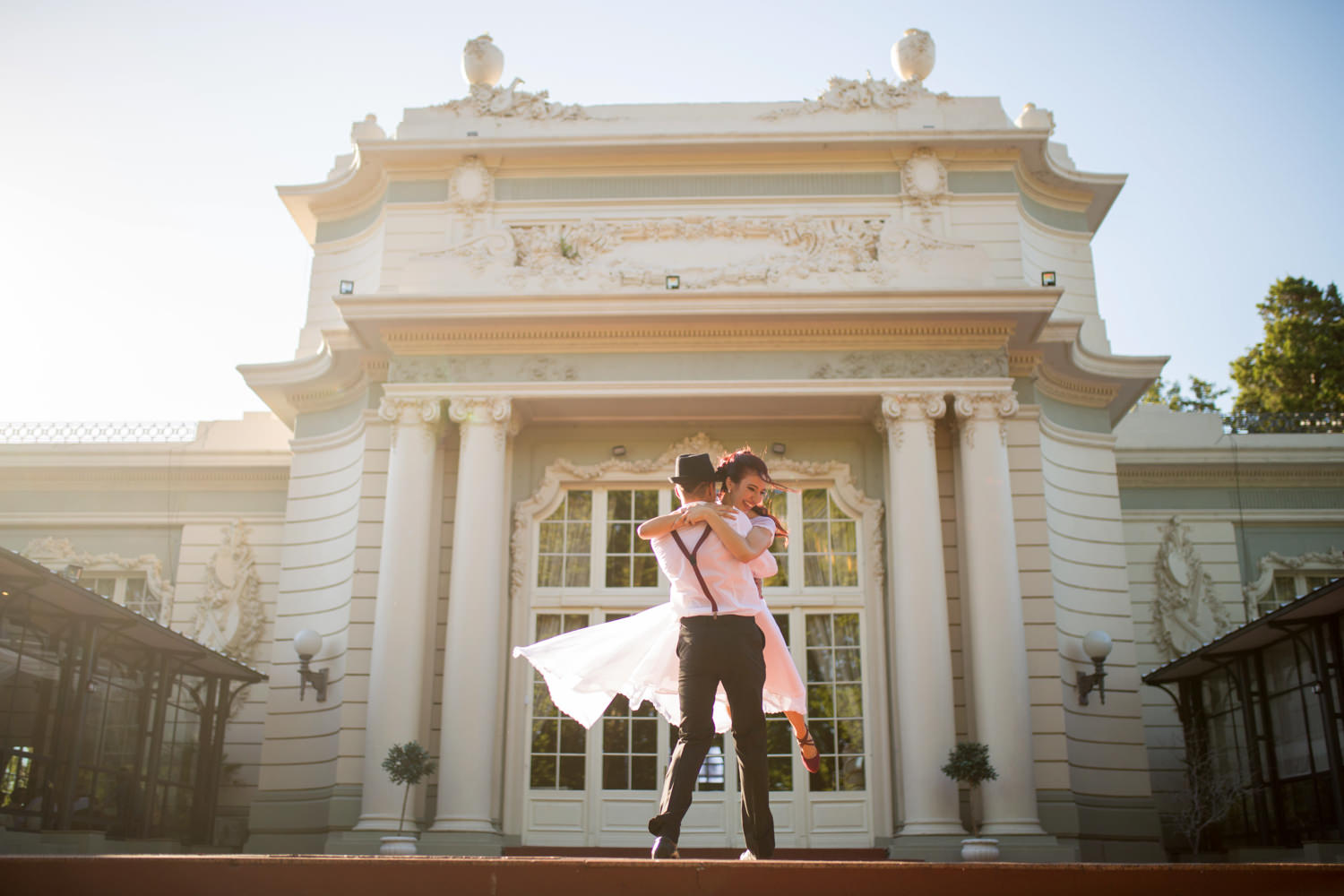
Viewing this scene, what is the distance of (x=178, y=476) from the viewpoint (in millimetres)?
20141

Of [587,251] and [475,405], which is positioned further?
[587,251]

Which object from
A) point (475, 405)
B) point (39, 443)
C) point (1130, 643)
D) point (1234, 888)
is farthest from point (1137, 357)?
point (39, 443)

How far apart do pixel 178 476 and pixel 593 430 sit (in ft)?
27.8

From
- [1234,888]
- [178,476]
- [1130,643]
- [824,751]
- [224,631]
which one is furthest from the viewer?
[178,476]

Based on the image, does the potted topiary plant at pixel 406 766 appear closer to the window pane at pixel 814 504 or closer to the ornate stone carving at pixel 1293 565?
the window pane at pixel 814 504

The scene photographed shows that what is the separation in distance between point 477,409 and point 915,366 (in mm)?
5227

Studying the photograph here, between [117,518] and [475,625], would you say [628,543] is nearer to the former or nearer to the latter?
[475,625]

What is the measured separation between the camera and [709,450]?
15.3 m

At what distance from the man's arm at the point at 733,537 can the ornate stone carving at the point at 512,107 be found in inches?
475

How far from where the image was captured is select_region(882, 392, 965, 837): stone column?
517 inches

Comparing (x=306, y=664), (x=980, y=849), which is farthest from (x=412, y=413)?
(x=980, y=849)

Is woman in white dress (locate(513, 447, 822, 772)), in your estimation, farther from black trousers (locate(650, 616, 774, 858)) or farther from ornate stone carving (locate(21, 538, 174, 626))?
ornate stone carving (locate(21, 538, 174, 626))

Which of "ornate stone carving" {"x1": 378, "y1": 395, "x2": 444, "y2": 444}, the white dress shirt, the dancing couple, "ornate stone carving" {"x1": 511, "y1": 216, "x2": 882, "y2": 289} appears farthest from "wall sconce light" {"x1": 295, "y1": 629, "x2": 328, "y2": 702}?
the white dress shirt

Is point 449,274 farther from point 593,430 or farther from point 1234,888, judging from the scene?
point 1234,888
